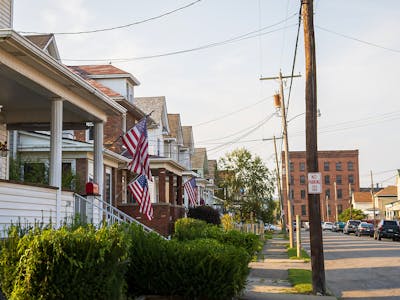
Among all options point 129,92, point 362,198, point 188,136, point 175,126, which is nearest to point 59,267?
point 129,92

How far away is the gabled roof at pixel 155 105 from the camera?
138 ft

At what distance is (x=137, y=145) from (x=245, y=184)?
3292 cm

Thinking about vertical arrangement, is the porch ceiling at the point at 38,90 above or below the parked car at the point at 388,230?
above

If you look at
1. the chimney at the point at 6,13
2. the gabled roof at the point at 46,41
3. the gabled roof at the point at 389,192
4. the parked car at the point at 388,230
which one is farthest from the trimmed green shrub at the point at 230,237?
the gabled roof at the point at 389,192

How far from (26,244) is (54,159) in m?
6.74

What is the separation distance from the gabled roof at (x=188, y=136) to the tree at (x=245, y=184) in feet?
29.2

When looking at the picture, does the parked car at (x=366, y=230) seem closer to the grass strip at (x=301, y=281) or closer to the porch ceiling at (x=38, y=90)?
the grass strip at (x=301, y=281)

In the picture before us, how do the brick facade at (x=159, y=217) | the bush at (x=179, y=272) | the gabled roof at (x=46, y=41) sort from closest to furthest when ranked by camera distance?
the bush at (x=179, y=272) → the gabled roof at (x=46, y=41) → the brick facade at (x=159, y=217)

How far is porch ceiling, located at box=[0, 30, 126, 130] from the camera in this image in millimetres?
11312

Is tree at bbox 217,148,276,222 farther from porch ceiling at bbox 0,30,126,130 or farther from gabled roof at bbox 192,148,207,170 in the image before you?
porch ceiling at bbox 0,30,126,130

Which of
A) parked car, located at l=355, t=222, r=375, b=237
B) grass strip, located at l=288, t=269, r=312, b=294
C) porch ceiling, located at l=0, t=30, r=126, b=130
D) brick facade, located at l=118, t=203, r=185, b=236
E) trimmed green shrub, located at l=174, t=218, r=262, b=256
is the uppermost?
porch ceiling, located at l=0, t=30, r=126, b=130

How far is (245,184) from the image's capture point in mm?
49375

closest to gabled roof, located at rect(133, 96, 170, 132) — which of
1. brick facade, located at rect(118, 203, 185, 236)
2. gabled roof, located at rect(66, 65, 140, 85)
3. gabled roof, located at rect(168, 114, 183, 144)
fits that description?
gabled roof, located at rect(168, 114, 183, 144)

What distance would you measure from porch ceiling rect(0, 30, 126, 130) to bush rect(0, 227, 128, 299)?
485 centimetres
